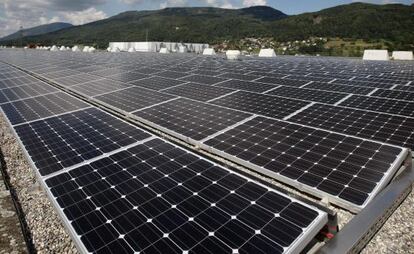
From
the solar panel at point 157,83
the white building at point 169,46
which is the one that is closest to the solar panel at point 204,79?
the solar panel at point 157,83

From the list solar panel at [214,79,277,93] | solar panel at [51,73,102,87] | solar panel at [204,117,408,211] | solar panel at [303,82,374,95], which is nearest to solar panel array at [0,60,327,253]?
solar panel at [204,117,408,211]

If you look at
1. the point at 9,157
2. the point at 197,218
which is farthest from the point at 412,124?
the point at 9,157

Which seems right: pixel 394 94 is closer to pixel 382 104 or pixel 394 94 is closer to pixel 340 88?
pixel 382 104

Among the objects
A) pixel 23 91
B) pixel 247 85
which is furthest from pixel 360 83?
pixel 23 91

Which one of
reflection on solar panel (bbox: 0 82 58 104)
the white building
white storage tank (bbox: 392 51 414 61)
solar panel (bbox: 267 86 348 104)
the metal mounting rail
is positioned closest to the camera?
the metal mounting rail

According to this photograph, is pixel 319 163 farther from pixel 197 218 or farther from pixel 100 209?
pixel 100 209

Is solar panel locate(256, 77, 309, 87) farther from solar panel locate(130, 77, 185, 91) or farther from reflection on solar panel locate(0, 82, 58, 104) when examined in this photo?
reflection on solar panel locate(0, 82, 58, 104)
